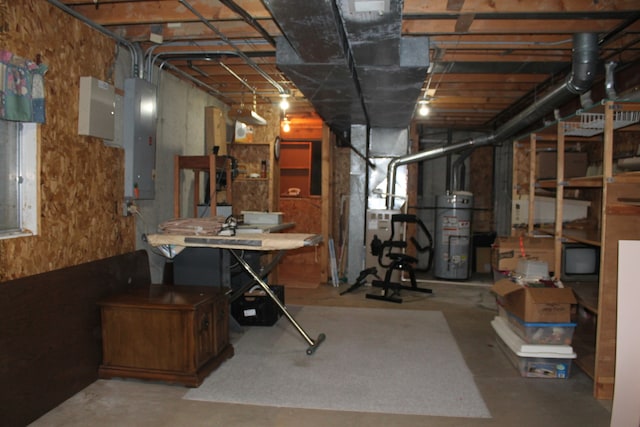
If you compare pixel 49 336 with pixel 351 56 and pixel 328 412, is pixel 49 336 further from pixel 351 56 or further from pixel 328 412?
pixel 351 56

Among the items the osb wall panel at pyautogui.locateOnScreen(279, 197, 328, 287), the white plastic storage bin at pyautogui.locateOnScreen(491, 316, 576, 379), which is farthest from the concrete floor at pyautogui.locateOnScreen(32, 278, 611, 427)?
the osb wall panel at pyautogui.locateOnScreen(279, 197, 328, 287)

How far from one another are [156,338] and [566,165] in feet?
13.7

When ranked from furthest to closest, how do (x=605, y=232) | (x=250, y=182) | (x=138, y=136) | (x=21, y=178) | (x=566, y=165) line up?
(x=250, y=182) < (x=566, y=165) < (x=138, y=136) < (x=605, y=232) < (x=21, y=178)

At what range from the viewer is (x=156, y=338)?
9.91 ft

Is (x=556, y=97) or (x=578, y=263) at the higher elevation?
(x=556, y=97)

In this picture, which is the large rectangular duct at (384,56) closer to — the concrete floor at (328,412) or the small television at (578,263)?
the small television at (578,263)

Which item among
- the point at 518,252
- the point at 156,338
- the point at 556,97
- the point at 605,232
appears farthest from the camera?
the point at 556,97

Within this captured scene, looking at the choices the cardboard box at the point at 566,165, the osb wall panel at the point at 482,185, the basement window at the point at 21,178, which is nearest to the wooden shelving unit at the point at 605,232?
the cardboard box at the point at 566,165

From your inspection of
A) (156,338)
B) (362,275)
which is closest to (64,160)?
(156,338)

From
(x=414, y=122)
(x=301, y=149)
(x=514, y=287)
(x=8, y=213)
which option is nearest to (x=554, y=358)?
(x=514, y=287)

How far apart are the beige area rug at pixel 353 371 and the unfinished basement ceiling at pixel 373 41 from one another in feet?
7.73

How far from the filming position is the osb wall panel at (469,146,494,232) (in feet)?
27.2

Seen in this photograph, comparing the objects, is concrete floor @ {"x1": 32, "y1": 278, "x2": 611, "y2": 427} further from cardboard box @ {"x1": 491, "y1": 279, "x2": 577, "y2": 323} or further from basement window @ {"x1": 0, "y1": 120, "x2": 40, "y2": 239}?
basement window @ {"x1": 0, "y1": 120, "x2": 40, "y2": 239}

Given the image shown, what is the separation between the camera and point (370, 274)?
646cm
